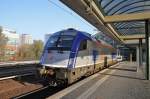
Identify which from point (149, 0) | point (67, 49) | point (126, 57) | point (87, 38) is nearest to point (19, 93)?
point (67, 49)

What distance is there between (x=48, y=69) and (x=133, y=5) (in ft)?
24.7

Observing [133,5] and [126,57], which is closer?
[133,5]

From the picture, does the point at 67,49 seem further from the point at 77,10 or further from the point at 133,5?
the point at 133,5

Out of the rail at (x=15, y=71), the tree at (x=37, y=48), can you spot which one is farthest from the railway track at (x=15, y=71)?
the tree at (x=37, y=48)

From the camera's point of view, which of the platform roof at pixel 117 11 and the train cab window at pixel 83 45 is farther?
the train cab window at pixel 83 45

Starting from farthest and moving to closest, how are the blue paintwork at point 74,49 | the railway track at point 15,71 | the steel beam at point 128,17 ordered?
the railway track at point 15,71 < the steel beam at point 128,17 < the blue paintwork at point 74,49

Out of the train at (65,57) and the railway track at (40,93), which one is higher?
the train at (65,57)

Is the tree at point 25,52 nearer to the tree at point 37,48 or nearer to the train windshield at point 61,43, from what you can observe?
the tree at point 37,48

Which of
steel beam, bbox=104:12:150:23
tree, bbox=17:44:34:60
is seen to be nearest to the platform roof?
steel beam, bbox=104:12:150:23

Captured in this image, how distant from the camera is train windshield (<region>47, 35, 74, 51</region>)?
1606 cm

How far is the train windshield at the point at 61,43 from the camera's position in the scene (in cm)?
1606

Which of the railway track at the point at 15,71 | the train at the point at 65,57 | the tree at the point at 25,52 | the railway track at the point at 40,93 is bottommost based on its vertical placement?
the railway track at the point at 40,93

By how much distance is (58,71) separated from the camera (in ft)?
49.3

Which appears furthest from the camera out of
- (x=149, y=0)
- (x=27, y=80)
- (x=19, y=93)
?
(x=27, y=80)
